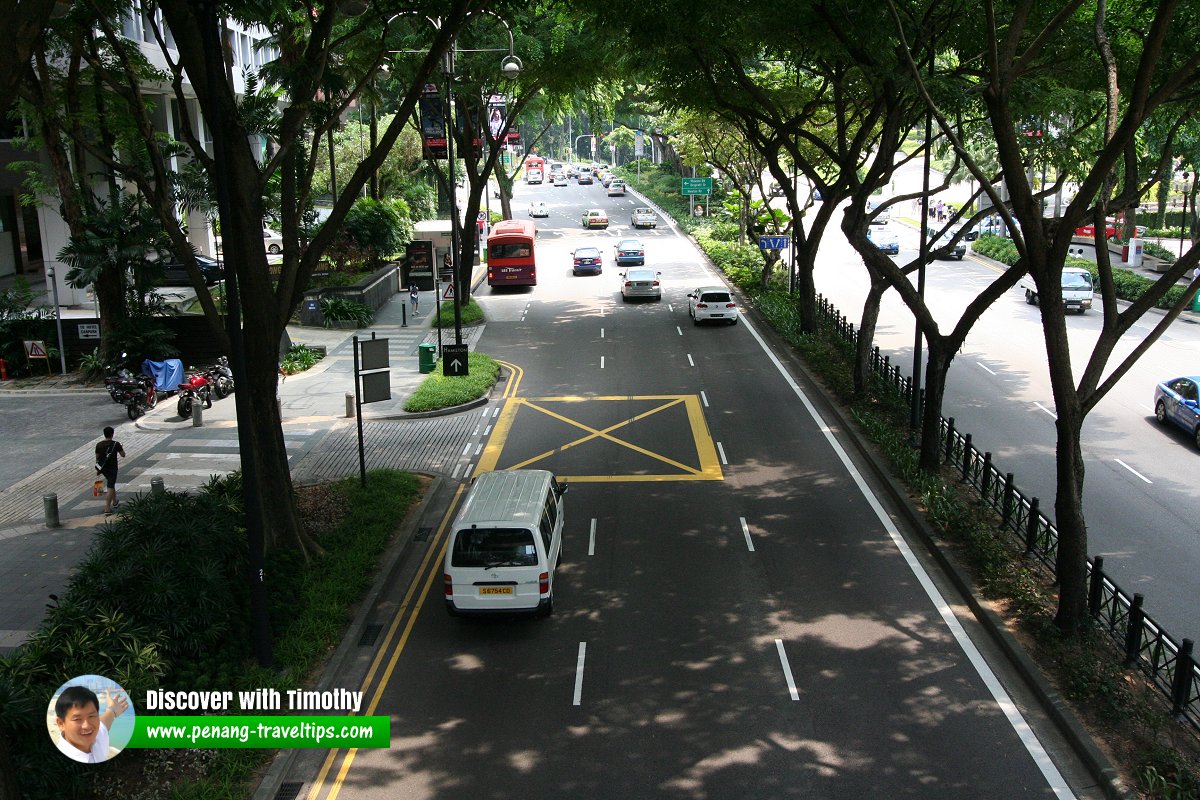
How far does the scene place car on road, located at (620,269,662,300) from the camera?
4316 cm

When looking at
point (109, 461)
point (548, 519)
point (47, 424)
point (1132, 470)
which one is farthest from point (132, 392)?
point (1132, 470)

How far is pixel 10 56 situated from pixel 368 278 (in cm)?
3354

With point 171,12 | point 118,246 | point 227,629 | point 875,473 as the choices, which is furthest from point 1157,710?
point 118,246

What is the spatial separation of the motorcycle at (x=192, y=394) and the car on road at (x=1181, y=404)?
22849 mm

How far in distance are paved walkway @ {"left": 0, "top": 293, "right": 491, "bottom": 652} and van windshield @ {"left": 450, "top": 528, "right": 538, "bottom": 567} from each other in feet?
18.5

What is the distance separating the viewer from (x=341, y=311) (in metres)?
37.0

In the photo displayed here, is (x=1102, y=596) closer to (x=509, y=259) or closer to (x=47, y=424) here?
(x=47, y=424)

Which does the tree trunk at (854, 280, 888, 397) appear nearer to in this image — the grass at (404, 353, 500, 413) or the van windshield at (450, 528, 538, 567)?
the grass at (404, 353, 500, 413)

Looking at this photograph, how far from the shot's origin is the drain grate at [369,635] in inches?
545

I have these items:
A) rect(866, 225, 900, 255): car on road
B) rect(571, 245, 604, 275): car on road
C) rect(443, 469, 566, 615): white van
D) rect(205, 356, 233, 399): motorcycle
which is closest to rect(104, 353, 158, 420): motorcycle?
rect(205, 356, 233, 399): motorcycle

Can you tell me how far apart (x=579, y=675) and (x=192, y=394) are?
16.1m

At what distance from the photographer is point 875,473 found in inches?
802

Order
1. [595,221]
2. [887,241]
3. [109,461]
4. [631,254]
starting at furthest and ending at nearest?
1. [595,221]
2. [887,241]
3. [631,254]
4. [109,461]

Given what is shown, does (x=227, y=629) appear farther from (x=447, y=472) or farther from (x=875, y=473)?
(x=875, y=473)
